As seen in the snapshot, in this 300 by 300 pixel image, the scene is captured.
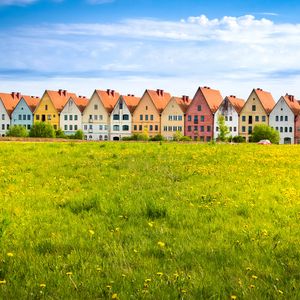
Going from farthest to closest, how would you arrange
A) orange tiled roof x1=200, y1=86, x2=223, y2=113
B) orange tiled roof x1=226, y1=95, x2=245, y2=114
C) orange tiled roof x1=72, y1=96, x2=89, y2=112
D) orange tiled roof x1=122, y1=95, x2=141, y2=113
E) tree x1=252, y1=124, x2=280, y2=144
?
1. orange tiled roof x1=72, y1=96, x2=89, y2=112
2. orange tiled roof x1=122, y1=95, x2=141, y2=113
3. orange tiled roof x1=226, y1=95, x2=245, y2=114
4. orange tiled roof x1=200, y1=86, x2=223, y2=113
5. tree x1=252, y1=124, x2=280, y2=144

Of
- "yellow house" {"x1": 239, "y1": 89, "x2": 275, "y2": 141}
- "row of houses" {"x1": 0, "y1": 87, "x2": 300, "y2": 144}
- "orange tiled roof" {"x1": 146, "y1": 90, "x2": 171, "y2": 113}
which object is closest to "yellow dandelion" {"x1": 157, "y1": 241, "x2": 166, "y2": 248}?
"row of houses" {"x1": 0, "y1": 87, "x2": 300, "y2": 144}

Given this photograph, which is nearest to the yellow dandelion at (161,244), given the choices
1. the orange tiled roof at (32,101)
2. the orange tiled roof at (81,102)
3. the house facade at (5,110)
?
the orange tiled roof at (81,102)

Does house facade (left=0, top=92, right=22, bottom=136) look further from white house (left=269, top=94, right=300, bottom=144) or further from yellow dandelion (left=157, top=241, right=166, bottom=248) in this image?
yellow dandelion (left=157, top=241, right=166, bottom=248)

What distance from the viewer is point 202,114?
376 ft

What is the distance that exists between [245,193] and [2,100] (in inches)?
4685

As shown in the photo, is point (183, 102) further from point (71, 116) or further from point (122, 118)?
point (71, 116)

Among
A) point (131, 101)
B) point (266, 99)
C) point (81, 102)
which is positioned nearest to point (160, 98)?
point (131, 101)

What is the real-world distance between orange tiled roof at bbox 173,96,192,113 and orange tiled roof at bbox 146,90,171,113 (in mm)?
3779

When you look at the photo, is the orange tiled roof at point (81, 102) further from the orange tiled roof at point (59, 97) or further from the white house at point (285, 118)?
the white house at point (285, 118)

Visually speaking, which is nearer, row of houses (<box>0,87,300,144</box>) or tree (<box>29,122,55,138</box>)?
tree (<box>29,122,55,138</box>)

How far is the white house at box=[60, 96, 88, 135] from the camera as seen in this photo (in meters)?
121

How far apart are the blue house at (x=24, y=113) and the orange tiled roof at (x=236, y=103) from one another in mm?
46912

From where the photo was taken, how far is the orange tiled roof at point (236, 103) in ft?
380

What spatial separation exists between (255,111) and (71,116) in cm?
4267
